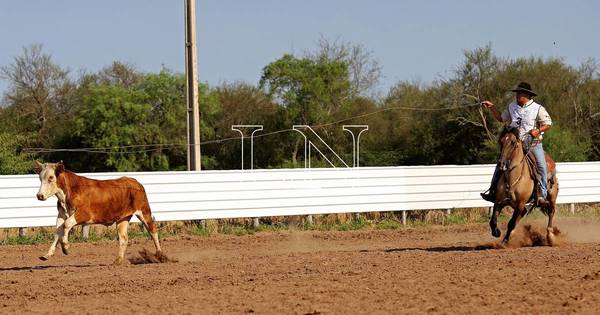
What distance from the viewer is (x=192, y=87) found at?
25.1 metres

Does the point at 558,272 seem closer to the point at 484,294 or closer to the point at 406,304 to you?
the point at 484,294

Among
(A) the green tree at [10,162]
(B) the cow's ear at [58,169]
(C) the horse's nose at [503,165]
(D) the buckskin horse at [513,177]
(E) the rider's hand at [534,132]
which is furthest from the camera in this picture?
(A) the green tree at [10,162]

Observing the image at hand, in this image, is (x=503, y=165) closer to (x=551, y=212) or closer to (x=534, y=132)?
(x=534, y=132)

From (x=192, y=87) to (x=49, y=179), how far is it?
10891 mm

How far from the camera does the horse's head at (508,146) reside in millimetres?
16047

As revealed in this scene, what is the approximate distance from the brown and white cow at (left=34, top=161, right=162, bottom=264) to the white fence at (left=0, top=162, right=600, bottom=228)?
205 inches

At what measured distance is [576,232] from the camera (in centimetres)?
2022

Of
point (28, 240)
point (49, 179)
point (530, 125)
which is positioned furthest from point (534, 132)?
point (28, 240)

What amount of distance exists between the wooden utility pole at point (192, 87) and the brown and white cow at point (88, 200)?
8.93 meters

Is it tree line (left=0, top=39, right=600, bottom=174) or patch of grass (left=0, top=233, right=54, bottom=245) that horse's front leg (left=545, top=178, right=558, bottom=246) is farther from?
tree line (left=0, top=39, right=600, bottom=174)

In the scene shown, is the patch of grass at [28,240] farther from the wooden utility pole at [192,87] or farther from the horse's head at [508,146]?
the horse's head at [508,146]

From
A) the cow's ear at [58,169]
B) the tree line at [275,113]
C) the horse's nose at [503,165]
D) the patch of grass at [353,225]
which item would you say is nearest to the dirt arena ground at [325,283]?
the horse's nose at [503,165]

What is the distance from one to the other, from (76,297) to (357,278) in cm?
329

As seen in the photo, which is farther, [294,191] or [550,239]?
[294,191]
